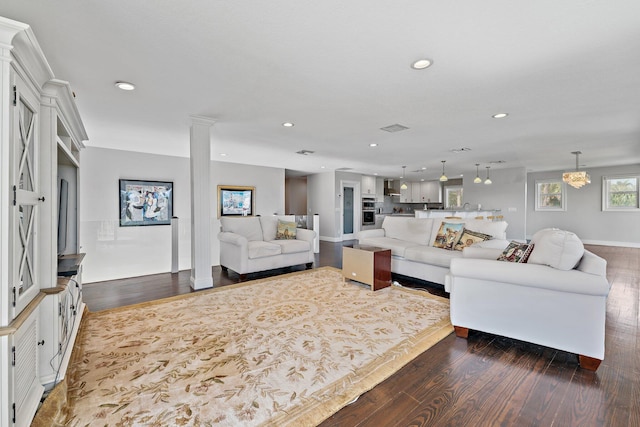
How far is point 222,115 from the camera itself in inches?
149

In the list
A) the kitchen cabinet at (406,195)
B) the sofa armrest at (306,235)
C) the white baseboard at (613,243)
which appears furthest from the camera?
the kitchen cabinet at (406,195)

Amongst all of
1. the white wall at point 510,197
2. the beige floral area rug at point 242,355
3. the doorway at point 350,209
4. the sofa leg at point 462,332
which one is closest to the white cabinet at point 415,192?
the white wall at point 510,197

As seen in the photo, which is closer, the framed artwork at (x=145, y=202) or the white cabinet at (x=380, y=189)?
the framed artwork at (x=145, y=202)

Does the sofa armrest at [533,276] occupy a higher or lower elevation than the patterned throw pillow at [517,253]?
lower

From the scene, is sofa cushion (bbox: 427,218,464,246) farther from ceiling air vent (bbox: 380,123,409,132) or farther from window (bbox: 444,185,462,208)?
window (bbox: 444,185,462,208)

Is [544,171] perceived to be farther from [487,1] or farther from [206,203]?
[206,203]

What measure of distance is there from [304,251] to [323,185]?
4605 mm

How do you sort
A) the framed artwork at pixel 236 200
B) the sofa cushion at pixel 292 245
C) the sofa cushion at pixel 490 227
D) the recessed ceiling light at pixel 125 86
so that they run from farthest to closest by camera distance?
the framed artwork at pixel 236 200
the sofa cushion at pixel 292 245
the sofa cushion at pixel 490 227
the recessed ceiling light at pixel 125 86

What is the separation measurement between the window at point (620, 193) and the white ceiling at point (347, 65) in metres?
4.71

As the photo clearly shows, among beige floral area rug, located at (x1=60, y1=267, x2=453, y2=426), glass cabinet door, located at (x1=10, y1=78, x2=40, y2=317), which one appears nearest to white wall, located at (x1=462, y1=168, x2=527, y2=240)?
beige floral area rug, located at (x1=60, y1=267, x2=453, y2=426)

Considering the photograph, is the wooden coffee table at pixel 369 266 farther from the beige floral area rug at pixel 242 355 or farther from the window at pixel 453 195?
the window at pixel 453 195

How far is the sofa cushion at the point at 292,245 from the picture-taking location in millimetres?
5012

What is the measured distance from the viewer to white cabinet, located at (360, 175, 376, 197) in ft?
33.9

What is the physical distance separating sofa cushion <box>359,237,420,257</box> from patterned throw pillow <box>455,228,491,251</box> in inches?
28.2
